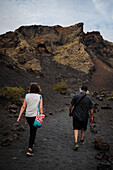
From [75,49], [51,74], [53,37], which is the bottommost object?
[51,74]

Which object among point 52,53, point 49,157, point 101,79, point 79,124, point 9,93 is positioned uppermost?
point 52,53

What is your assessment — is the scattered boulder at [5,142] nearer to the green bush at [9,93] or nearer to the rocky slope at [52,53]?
the green bush at [9,93]

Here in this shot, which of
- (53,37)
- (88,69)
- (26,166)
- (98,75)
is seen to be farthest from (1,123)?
(53,37)

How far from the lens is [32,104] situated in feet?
9.30

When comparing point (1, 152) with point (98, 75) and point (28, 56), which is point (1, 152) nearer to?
point (28, 56)

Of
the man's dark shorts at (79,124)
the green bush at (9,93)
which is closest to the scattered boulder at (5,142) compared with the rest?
the man's dark shorts at (79,124)

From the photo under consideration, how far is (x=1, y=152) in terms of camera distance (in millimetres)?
2951

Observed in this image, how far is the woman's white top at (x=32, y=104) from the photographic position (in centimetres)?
280

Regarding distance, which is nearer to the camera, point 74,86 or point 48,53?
point 74,86

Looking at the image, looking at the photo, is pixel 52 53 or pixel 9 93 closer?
pixel 9 93

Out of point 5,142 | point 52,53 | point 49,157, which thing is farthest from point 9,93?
point 52,53

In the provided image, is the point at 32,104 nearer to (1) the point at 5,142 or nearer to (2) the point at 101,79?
(1) the point at 5,142

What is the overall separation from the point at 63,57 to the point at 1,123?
50156 millimetres

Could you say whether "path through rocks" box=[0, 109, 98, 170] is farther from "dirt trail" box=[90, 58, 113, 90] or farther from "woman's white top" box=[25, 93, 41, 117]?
"dirt trail" box=[90, 58, 113, 90]
